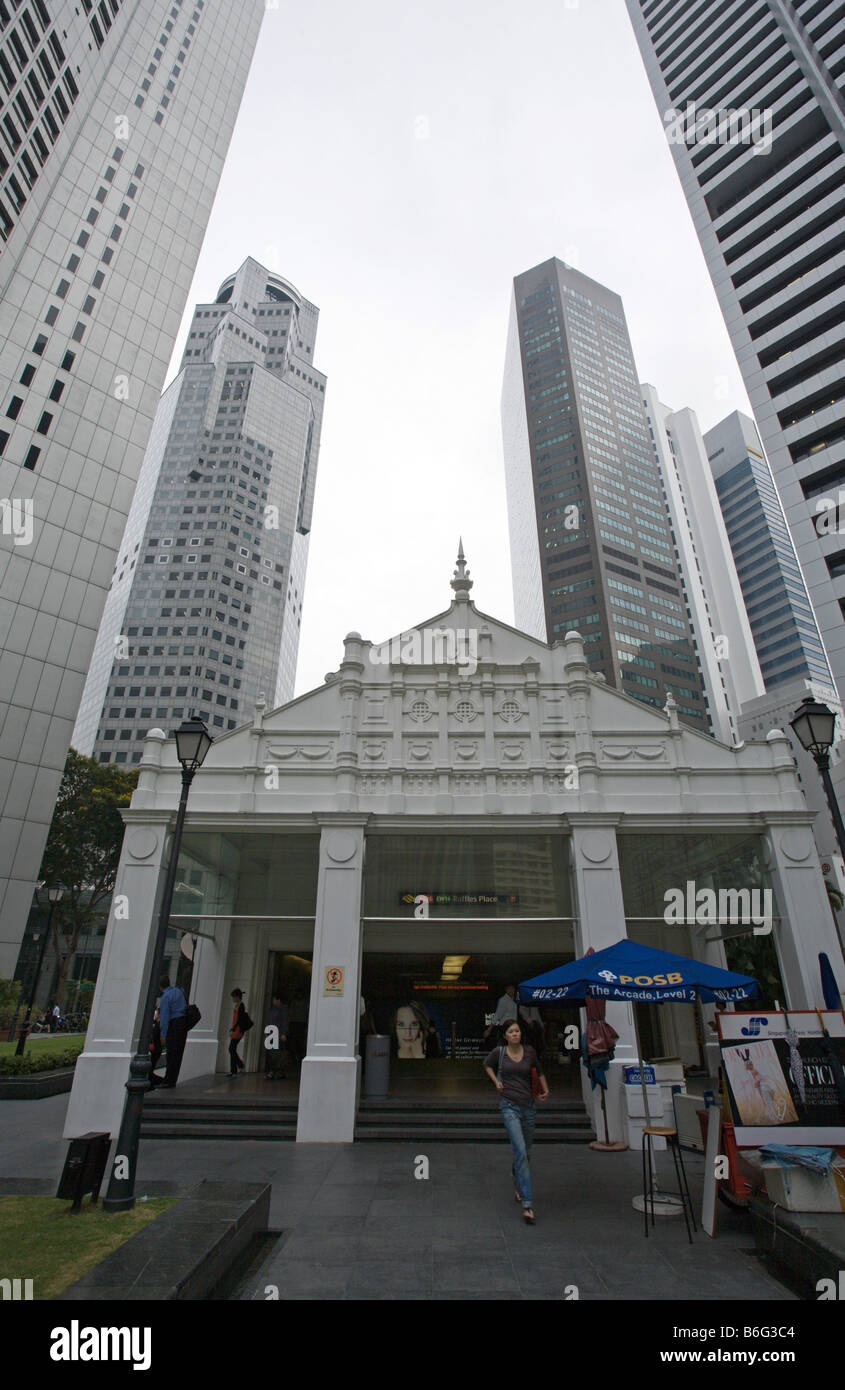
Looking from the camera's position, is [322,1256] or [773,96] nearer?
[322,1256]

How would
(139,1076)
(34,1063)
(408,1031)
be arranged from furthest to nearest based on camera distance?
(408,1031)
(34,1063)
(139,1076)

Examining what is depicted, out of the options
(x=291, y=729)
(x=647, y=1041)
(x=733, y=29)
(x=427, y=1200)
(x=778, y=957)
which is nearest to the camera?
(x=427, y=1200)

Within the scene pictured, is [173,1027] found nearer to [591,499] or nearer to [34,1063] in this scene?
[34,1063]

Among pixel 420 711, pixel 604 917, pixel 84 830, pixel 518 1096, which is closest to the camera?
pixel 518 1096

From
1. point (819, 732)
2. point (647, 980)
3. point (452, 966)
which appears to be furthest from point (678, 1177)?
point (452, 966)

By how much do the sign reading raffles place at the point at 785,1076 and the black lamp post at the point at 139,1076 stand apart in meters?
6.73

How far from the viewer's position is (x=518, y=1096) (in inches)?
330

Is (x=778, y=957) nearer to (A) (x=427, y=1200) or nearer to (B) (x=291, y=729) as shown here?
(A) (x=427, y=1200)

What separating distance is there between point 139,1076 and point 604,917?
33.8 feet
